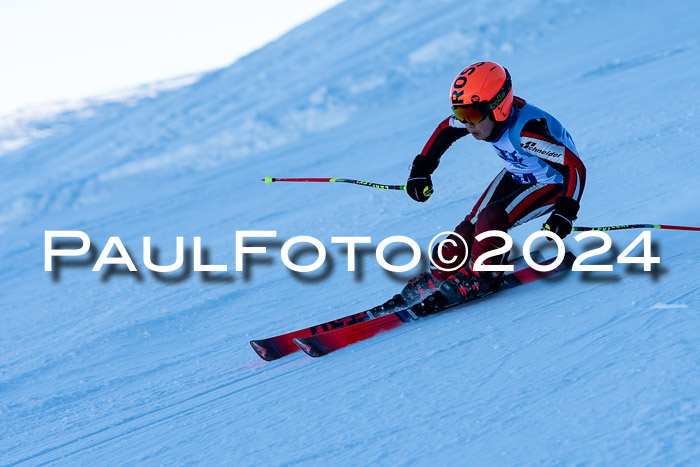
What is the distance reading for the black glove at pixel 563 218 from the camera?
342cm

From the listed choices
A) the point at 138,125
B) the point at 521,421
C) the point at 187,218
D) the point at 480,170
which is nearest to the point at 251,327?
the point at 521,421

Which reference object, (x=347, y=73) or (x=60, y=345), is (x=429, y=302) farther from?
(x=347, y=73)

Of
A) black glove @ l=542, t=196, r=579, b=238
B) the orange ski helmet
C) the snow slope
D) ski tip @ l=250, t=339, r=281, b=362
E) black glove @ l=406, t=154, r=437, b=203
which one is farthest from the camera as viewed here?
black glove @ l=406, t=154, r=437, b=203

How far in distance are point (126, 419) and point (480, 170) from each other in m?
5.73

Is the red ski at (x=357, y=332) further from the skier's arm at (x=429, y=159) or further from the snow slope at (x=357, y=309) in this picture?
the skier's arm at (x=429, y=159)

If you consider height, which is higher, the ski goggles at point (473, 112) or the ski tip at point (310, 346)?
the ski goggles at point (473, 112)

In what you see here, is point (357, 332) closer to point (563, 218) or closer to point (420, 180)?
point (420, 180)

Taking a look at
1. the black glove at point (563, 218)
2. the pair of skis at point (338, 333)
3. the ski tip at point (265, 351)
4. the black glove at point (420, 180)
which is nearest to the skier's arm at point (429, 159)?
the black glove at point (420, 180)

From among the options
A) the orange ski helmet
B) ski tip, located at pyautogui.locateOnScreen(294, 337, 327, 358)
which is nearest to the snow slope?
ski tip, located at pyautogui.locateOnScreen(294, 337, 327, 358)

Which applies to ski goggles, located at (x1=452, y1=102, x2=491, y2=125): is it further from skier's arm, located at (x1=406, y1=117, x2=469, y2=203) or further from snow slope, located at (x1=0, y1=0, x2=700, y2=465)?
snow slope, located at (x1=0, y1=0, x2=700, y2=465)

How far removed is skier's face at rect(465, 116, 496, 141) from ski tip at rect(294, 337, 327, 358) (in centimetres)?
144

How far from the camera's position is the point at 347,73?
16.8 m

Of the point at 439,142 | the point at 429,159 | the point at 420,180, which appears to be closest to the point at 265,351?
the point at 420,180

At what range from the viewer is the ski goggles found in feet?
11.7
